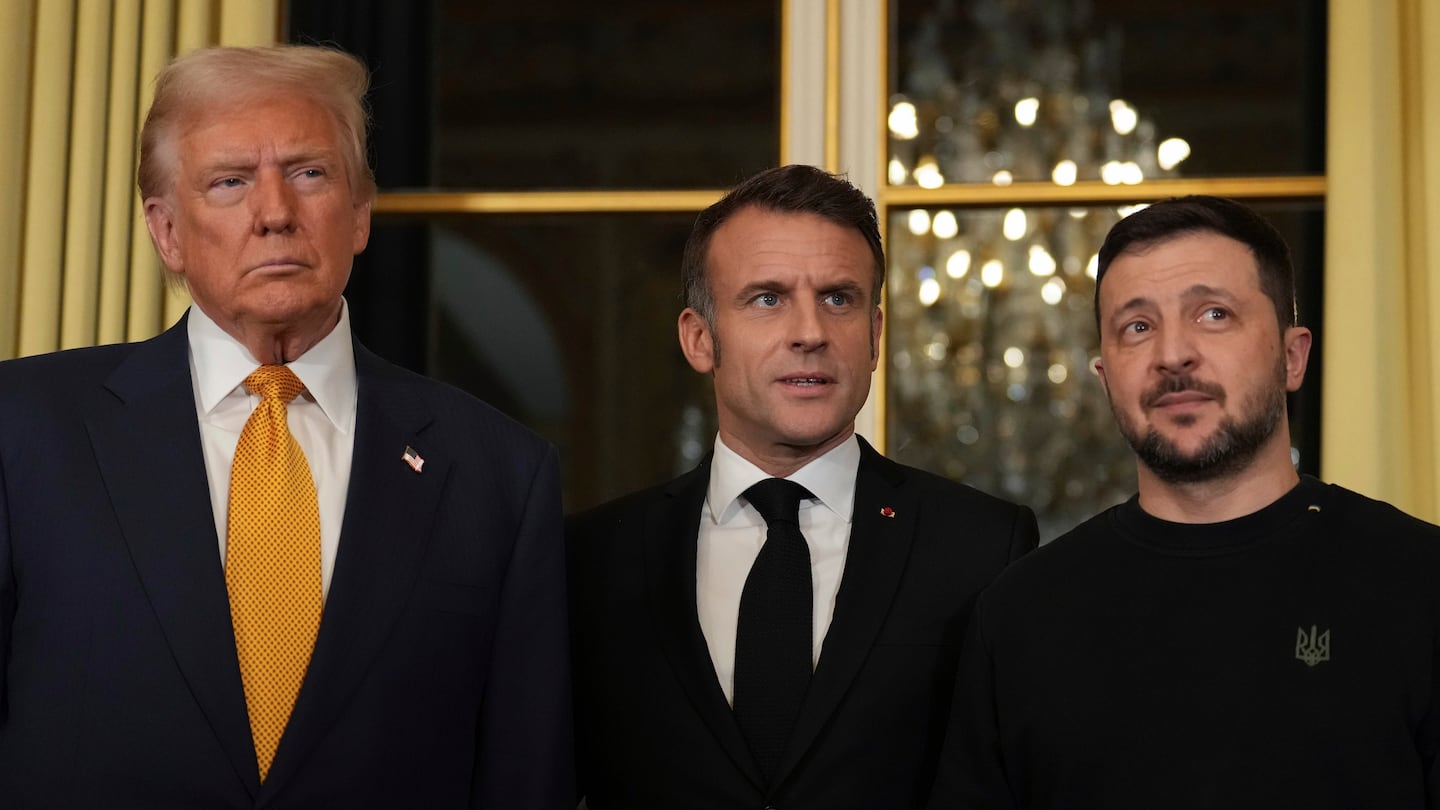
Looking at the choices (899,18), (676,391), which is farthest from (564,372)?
(899,18)

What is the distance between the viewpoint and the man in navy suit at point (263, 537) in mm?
1476

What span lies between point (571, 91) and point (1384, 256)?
1.66 meters

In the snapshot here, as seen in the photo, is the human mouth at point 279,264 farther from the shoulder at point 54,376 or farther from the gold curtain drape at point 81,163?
→ the gold curtain drape at point 81,163

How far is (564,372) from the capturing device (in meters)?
3.10

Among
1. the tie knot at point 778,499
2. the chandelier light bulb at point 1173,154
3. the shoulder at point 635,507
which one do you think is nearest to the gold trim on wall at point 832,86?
the chandelier light bulb at point 1173,154

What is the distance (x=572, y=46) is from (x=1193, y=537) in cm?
196

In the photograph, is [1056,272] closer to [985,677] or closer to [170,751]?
[985,677]

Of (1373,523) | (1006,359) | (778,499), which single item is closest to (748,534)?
(778,499)

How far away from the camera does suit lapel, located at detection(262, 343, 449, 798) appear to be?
1.52 m

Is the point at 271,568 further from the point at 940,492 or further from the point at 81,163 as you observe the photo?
the point at 81,163

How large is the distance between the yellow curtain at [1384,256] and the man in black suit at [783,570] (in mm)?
970

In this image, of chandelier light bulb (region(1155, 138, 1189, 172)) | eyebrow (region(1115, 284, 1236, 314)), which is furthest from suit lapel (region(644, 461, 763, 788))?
chandelier light bulb (region(1155, 138, 1189, 172))

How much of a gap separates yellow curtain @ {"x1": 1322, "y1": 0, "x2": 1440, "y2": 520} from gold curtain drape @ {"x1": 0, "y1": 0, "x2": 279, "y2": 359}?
2.05 m

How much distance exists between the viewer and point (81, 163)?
279cm
